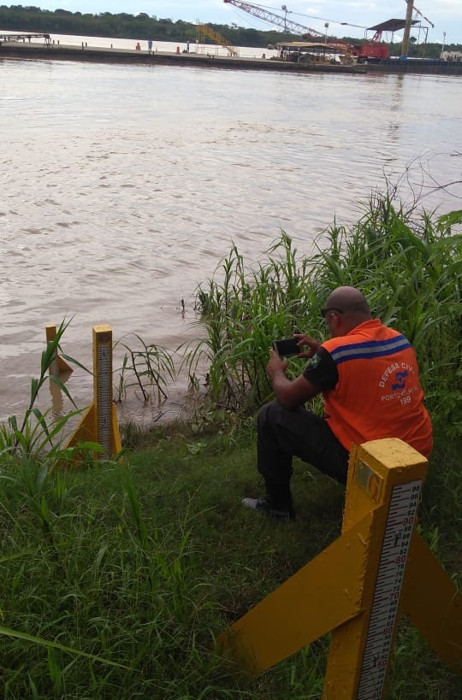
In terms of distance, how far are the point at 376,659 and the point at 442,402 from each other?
2303mm

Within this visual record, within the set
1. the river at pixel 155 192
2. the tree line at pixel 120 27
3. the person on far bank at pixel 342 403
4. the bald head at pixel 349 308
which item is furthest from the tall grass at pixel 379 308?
the tree line at pixel 120 27

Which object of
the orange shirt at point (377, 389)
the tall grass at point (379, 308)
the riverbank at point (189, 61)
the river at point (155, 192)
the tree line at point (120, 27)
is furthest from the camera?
the tree line at point (120, 27)

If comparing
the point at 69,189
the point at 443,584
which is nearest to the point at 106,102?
the point at 69,189

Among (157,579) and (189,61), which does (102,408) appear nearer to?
(157,579)

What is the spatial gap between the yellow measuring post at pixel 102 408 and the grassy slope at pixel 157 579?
54 cm

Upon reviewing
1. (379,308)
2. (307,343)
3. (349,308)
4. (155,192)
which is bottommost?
(155,192)

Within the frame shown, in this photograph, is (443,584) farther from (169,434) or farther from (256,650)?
(169,434)

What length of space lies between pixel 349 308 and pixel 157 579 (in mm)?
1375

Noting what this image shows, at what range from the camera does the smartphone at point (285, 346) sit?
11.3 ft

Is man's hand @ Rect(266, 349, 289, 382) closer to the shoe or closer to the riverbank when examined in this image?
the shoe

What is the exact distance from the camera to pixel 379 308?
4.46m

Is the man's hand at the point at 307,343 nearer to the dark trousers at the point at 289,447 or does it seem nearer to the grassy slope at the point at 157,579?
the dark trousers at the point at 289,447

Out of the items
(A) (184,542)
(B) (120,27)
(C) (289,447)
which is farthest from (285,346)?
(B) (120,27)

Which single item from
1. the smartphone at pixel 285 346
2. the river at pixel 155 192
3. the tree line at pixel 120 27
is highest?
the tree line at pixel 120 27
